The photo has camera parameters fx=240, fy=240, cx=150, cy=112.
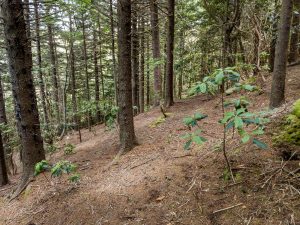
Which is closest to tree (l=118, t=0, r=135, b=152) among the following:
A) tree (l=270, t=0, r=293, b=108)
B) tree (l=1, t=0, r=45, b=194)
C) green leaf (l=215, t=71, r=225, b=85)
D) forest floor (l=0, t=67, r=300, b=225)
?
forest floor (l=0, t=67, r=300, b=225)

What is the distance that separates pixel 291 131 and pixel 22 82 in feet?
19.1

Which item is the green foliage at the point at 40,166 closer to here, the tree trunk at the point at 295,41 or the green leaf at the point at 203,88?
the green leaf at the point at 203,88

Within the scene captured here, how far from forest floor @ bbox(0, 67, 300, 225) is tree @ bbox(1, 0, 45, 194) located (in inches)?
30.0

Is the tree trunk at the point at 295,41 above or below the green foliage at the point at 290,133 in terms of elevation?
above

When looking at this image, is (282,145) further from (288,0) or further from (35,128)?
(35,128)

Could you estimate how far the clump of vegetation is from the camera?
3490mm

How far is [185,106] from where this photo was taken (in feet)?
34.1

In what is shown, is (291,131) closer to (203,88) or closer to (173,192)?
(203,88)

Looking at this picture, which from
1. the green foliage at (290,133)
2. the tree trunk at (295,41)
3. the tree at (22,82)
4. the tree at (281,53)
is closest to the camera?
the green foliage at (290,133)

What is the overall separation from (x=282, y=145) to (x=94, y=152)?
612cm

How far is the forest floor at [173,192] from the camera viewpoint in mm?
3014

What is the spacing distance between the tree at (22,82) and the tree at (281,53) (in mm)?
5813

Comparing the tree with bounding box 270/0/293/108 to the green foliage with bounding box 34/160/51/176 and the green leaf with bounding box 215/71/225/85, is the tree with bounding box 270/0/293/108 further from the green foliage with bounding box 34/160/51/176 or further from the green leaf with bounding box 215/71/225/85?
the green foliage with bounding box 34/160/51/176

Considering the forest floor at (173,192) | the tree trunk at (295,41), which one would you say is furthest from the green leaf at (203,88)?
the tree trunk at (295,41)
